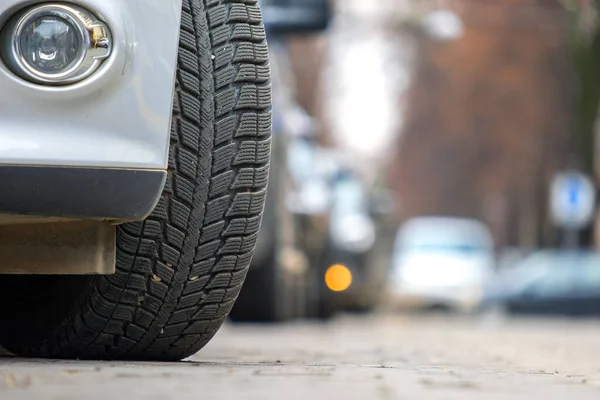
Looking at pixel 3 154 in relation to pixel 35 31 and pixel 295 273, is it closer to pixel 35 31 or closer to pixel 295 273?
pixel 35 31

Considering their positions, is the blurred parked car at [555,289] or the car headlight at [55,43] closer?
the car headlight at [55,43]

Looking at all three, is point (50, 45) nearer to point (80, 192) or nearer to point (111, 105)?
point (111, 105)

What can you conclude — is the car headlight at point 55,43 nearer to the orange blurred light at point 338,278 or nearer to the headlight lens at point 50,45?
the headlight lens at point 50,45

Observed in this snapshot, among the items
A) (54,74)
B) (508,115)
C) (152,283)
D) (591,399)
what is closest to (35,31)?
(54,74)

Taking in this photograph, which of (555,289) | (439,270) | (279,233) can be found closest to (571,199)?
(439,270)

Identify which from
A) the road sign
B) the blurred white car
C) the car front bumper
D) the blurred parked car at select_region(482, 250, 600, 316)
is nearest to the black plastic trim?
the car front bumper

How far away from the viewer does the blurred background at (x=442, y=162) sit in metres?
12.8

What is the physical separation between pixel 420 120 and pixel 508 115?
14212 millimetres

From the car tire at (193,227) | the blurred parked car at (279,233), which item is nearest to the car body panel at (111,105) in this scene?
the car tire at (193,227)

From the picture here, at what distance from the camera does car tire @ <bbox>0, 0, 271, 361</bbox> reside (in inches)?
177

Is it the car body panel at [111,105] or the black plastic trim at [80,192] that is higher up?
the car body panel at [111,105]

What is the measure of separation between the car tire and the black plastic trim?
0.27 metres

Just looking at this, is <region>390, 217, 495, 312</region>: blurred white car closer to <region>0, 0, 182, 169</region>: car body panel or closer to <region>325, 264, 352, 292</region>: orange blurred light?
<region>325, 264, 352, 292</region>: orange blurred light

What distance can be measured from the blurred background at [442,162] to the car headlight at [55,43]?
277 cm
